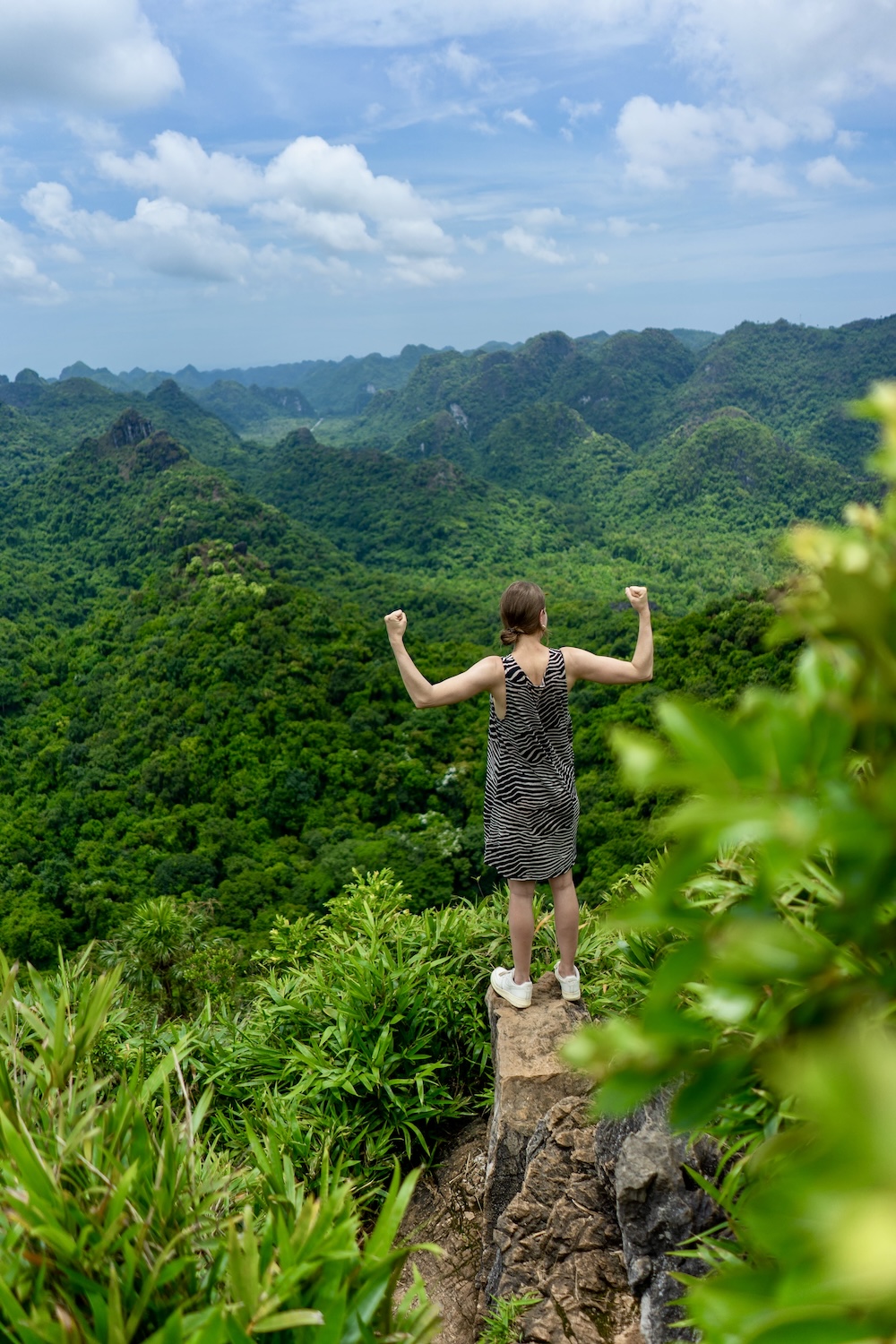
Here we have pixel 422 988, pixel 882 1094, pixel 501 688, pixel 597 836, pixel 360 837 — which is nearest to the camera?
pixel 882 1094

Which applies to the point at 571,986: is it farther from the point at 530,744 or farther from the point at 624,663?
the point at 624,663

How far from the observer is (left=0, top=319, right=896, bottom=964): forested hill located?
2073 cm

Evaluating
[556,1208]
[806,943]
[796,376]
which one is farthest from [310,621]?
[796,376]

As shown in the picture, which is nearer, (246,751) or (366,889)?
(366,889)

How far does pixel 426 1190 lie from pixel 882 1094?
12.3 ft

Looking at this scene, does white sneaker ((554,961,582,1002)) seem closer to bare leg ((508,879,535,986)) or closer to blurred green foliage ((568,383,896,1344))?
bare leg ((508,879,535,986))

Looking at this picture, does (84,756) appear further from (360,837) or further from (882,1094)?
(882,1094)

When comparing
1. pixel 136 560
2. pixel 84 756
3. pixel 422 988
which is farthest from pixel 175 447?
pixel 422 988

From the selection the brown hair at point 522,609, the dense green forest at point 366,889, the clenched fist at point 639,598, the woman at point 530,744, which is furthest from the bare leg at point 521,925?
the clenched fist at point 639,598

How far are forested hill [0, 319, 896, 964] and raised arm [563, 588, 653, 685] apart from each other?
1337mm

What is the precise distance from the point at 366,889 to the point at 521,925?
1.41 metres

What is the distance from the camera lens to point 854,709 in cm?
58

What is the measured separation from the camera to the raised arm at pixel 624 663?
2.84 metres

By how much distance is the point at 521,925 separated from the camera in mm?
3316
